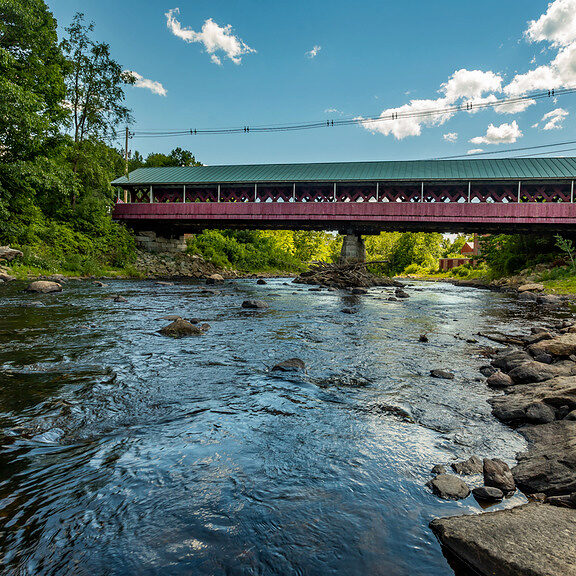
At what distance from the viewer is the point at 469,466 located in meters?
2.33

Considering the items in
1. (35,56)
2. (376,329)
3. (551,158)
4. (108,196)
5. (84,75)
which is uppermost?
(84,75)

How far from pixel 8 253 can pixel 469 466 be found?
17385 millimetres

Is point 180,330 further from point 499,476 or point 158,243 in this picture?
point 158,243

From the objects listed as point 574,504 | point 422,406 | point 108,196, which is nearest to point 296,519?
point 574,504

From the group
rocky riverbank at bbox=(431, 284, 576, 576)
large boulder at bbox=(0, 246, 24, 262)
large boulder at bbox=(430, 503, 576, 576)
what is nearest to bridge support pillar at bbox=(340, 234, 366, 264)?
large boulder at bbox=(0, 246, 24, 262)

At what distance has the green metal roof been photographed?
70.8 feet

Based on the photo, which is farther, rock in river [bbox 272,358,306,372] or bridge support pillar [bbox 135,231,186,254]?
bridge support pillar [bbox 135,231,186,254]

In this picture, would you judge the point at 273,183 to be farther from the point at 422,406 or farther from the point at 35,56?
the point at 422,406

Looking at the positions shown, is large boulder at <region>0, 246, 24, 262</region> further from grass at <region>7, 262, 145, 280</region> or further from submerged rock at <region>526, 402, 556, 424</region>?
submerged rock at <region>526, 402, 556, 424</region>

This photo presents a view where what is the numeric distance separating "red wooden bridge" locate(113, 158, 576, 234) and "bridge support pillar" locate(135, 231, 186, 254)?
2.39 ft

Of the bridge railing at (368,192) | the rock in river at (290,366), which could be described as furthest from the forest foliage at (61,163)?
the rock in river at (290,366)

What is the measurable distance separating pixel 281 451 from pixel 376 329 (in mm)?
5278

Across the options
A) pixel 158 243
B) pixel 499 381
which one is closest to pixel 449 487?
pixel 499 381

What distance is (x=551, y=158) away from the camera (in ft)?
74.1
